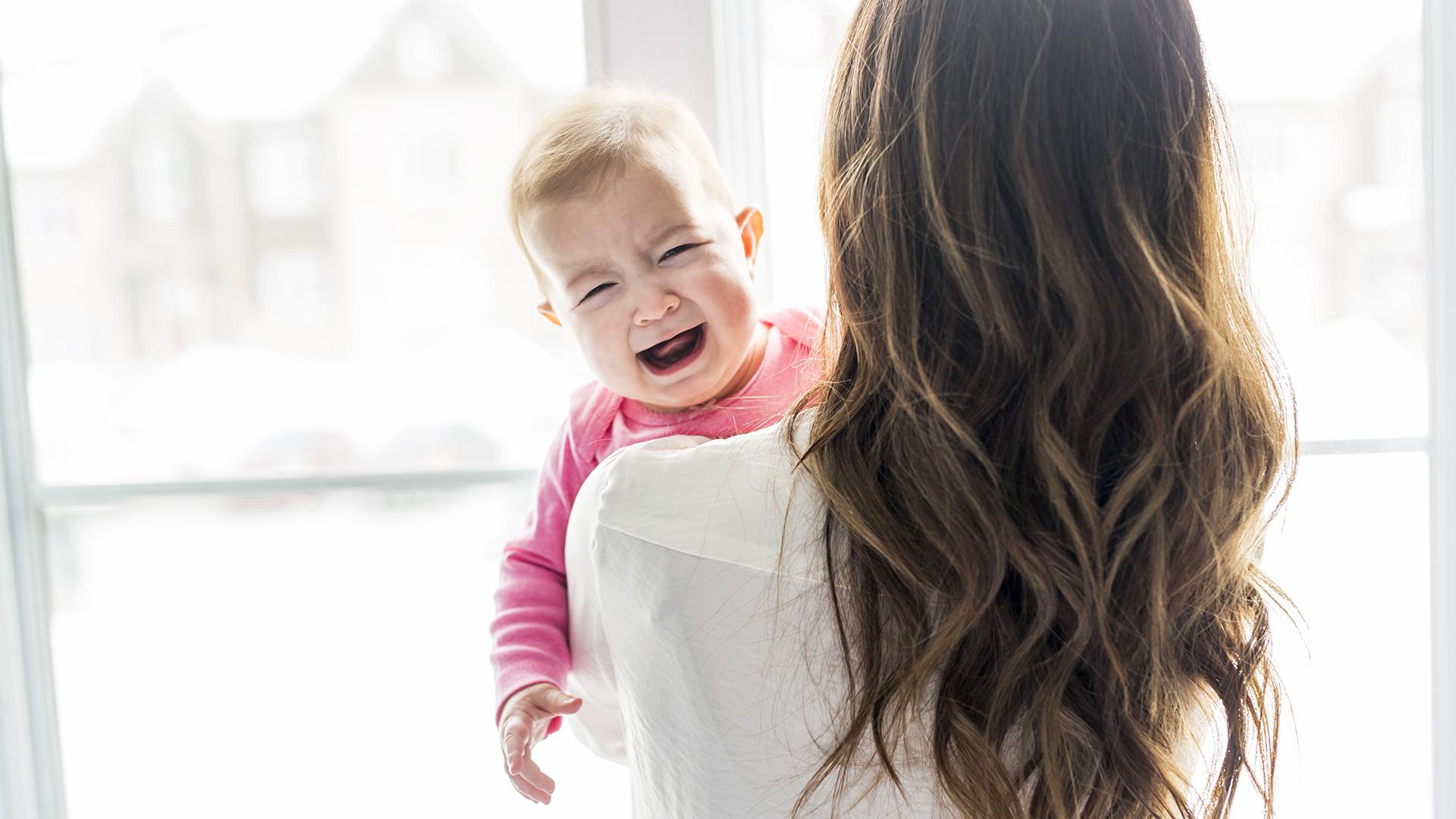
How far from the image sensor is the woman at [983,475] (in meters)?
0.52

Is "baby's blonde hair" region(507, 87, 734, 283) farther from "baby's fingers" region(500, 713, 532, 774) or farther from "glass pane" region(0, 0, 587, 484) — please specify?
"baby's fingers" region(500, 713, 532, 774)

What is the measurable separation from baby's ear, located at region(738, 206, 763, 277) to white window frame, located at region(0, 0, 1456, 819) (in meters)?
0.11

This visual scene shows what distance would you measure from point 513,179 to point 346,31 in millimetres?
373

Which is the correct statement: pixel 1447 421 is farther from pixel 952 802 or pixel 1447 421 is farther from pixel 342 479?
pixel 342 479

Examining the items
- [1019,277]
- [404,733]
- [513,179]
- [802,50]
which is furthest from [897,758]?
[404,733]

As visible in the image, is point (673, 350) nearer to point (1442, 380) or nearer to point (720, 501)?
point (720, 501)

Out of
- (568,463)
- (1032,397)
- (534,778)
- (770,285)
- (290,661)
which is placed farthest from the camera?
(290,661)

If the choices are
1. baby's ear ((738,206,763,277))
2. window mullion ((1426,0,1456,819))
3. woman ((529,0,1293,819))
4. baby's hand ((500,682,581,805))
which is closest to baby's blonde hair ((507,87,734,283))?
baby's ear ((738,206,763,277))

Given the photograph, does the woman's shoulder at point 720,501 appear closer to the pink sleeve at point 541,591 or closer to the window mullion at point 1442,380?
the pink sleeve at point 541,591

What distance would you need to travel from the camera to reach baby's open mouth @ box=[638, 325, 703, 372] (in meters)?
0.88

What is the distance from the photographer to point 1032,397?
1.75 feet

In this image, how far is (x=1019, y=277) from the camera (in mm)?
528

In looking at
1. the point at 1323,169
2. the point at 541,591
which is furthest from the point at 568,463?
the point at 1323,169

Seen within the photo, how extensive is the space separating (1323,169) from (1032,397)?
28.3 inches
